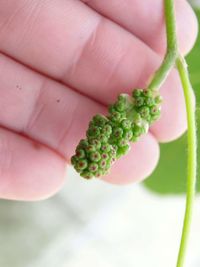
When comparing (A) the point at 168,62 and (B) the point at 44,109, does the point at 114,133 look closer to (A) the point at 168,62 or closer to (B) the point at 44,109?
(A) the point at 168,62

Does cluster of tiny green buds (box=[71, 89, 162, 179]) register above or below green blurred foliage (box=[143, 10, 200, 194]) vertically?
above

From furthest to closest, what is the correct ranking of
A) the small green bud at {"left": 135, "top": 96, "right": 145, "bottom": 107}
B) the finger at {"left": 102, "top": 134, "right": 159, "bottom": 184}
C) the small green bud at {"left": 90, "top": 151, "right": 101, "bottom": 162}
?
1. the finger at {"left": 102, "top": 134, "right": 159, "bottom": 184}
2. the small green bud at {"left": 135, "top": 96, "right": 145, "bottom": 107}
3. the small green bud at {"left": 90, "top": 151, "right": 101, "bottom": 162}

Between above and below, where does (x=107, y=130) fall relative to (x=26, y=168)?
above

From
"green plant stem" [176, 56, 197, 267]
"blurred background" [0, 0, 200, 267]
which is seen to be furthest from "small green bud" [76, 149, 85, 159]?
"blurred background" [0, 0, 200, 267]

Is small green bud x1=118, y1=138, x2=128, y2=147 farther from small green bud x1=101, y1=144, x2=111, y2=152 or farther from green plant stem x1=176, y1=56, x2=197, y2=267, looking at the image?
green plant stem x1=176, y1=56, x2=197, y2=267

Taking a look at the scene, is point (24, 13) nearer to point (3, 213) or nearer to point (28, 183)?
point (28, 183)

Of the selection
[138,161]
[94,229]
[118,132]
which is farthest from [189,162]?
[94,229]
